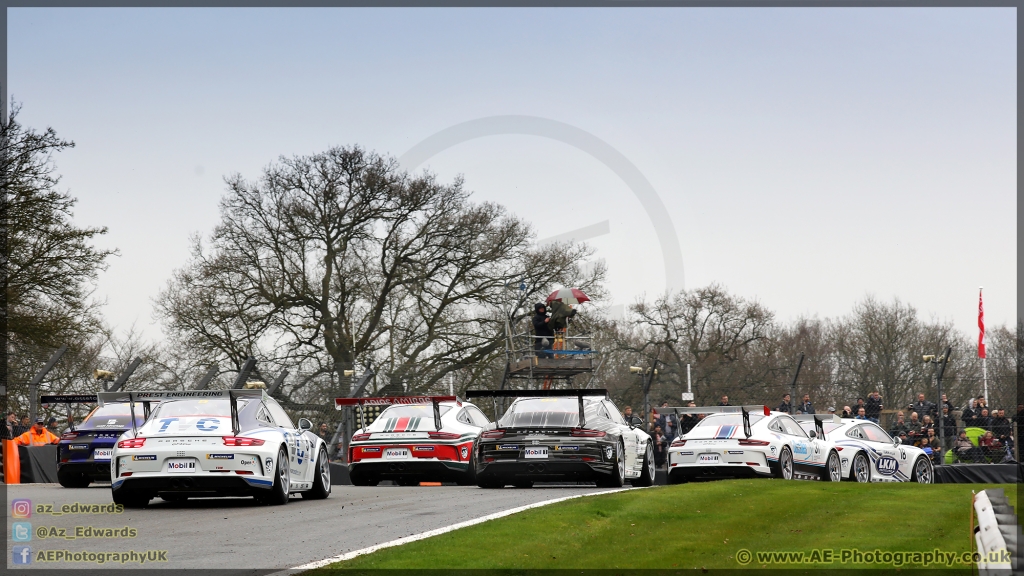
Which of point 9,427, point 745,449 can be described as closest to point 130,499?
point 745,449

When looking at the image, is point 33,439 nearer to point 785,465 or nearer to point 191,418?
point 191,418

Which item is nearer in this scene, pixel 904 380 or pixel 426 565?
pixel 426 565

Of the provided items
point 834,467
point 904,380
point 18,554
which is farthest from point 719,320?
point 18,554

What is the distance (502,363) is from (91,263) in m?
14.6

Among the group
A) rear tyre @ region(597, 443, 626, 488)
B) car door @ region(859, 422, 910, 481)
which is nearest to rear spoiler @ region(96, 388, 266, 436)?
rear tyre @ region(597, 443, 626, 488)

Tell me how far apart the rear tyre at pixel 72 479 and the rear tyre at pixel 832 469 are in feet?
38.9

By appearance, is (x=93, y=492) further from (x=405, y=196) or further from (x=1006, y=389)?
(x=405, y=196)

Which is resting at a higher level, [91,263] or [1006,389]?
[91,263]

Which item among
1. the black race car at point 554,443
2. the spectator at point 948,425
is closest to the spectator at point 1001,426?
the spectator at point 948,425

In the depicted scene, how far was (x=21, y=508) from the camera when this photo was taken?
14.3 meters

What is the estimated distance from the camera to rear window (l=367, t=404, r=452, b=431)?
67.3 ft

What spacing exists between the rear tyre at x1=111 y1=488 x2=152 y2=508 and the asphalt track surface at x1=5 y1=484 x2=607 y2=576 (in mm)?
156

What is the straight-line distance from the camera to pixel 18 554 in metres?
9.31

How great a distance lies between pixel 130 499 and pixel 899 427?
15934 mm
